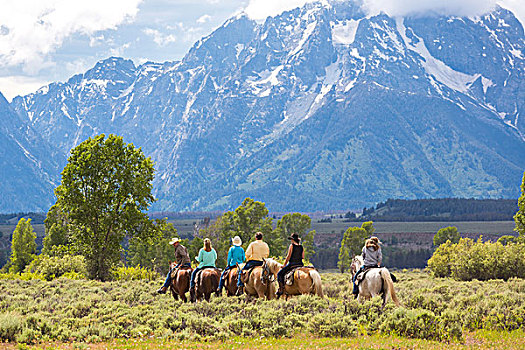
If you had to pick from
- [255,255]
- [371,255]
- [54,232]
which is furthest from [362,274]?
[54,232]

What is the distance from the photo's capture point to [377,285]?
70.1 ft

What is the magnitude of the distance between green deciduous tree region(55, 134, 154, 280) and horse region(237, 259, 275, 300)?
737 inches

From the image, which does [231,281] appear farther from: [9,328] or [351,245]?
[351,245]

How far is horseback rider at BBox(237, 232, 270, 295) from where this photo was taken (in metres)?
25.0

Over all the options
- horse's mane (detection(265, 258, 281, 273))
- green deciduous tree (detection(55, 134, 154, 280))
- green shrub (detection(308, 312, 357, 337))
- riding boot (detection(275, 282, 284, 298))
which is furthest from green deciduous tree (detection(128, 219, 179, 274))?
green shrub (detection(308, 312, 357, 337))

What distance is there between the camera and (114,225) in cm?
4216

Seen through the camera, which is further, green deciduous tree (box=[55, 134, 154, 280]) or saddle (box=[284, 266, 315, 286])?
green deciduous tree (box=[55, 134, 154, 280])

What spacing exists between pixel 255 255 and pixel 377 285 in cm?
588

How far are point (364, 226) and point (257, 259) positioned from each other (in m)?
91.6

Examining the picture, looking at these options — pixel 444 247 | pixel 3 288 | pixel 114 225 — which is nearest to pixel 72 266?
pixel 114 225

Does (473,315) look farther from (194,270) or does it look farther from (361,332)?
(194,270)

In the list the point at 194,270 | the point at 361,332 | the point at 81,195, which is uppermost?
the point at 81,195

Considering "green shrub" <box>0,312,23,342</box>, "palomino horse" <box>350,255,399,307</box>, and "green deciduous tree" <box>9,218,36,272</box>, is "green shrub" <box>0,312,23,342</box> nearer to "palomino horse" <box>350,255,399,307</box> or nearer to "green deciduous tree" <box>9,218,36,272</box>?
"palomino horse" <box>350,255,399,307</box>

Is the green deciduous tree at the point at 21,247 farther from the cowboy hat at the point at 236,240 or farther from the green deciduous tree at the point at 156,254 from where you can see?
the cowboy hat at the point at 236,240
